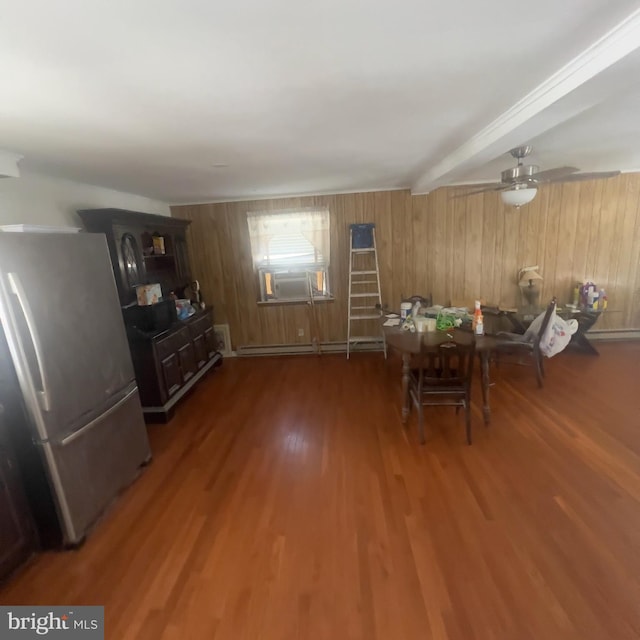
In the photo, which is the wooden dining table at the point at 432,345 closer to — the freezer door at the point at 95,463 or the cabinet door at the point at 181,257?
the freezer door at the point at 95,463

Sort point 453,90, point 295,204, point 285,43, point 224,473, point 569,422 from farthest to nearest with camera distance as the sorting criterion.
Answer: point 295,204, point 569,422, point 224,473, point 453,90, point 285,43

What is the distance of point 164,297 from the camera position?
12.3 ft

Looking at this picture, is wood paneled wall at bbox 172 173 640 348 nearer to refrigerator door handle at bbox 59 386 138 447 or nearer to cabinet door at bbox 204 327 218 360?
cabinet door at bbox 204 327 218 360

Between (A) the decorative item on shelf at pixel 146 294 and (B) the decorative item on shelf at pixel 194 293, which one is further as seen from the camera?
(B) the decorative item on shelf at pixel 194 293

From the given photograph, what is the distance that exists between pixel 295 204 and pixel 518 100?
3.13 m

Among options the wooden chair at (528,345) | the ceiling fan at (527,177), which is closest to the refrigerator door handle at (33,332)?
the ceiling fan at (527,177)

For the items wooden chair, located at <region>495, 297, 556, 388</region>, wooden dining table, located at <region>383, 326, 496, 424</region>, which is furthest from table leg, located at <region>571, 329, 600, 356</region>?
wooden dining table, located at <region>383, 326, 496, 424</region>

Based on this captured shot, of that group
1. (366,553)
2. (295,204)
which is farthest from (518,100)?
(295,204)

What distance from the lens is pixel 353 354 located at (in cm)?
469

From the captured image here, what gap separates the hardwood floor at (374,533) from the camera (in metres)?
1.46

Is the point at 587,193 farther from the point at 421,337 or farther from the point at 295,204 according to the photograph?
the point at 295,204

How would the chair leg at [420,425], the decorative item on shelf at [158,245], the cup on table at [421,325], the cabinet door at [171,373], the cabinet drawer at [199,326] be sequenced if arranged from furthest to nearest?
1. the cabinet drawer at [199,326]
2. the decorative item on shelf at [158,245]
3. the cabinet door at [171,373]
4. the cup on table at [421,325]
5. the chair leg at [420,425]

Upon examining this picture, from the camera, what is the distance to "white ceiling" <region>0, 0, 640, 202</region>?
3.20 ft

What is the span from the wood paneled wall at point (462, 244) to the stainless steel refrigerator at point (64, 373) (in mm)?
2577
